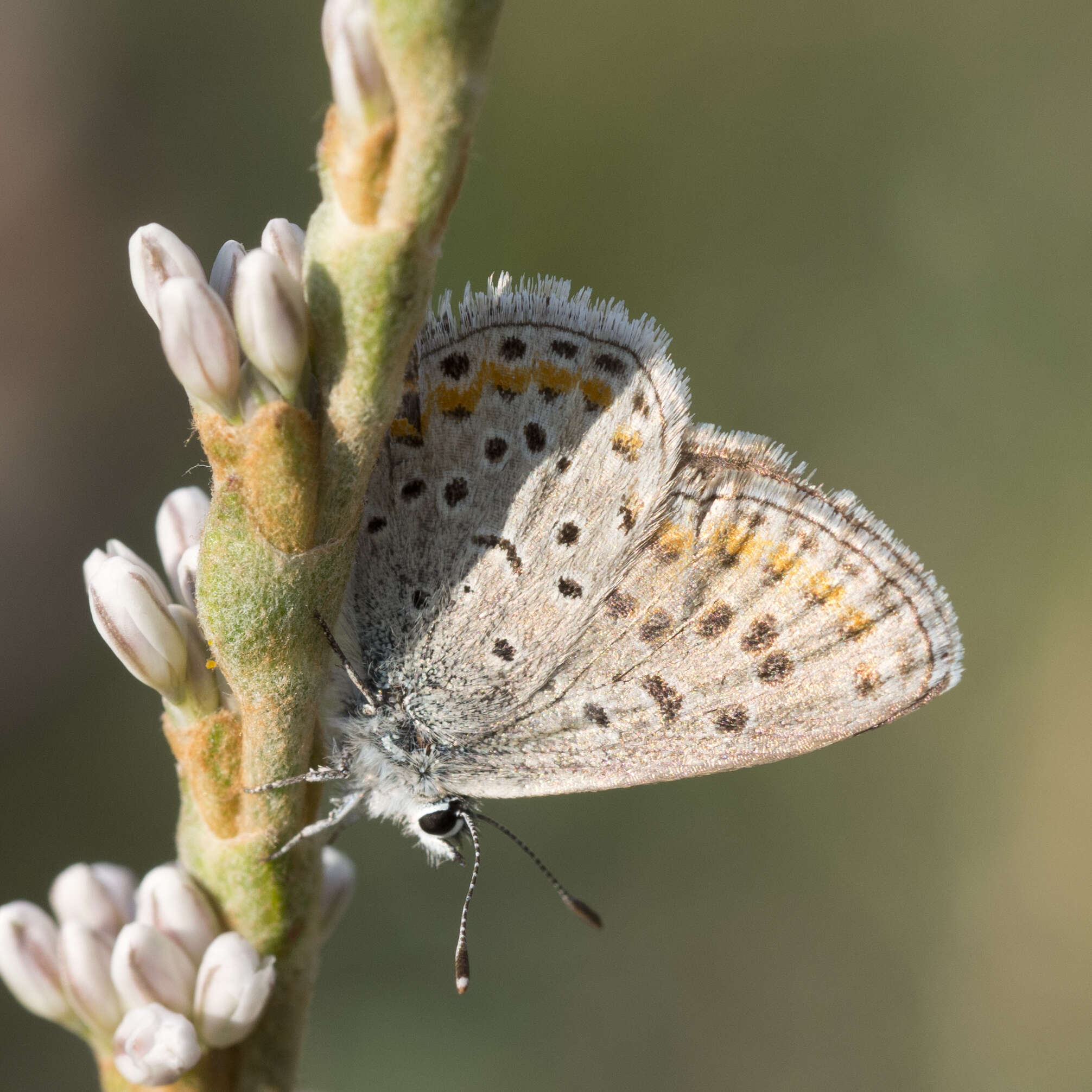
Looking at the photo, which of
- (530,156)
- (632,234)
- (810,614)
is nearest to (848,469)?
(632,234)

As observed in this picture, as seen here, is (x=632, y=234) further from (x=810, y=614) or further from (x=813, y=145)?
(x=810, y=614)

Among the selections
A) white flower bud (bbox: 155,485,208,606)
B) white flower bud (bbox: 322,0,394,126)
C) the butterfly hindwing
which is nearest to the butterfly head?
the butterfly hindwing

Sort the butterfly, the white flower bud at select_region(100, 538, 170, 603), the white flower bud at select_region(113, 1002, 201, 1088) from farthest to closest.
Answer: the butterfly
the white flower bud at select_region(100, 538, 170, 603)
the white flower bud at select_region(113, 1002, 201, 1088)

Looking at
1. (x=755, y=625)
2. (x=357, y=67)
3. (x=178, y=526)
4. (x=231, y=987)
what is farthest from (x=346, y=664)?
(x=357, y=67)

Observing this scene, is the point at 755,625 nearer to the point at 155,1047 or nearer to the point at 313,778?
the point at 313,778

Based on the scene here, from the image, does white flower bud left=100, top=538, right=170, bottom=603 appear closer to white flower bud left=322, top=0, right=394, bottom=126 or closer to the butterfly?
the butterfly

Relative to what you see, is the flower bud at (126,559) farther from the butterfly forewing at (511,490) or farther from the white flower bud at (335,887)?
the white flower bud at (335,887)
